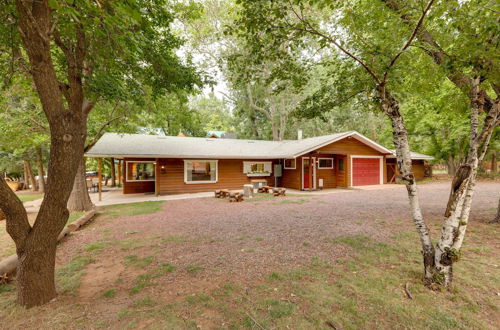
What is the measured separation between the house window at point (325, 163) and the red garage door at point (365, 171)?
1.70 m

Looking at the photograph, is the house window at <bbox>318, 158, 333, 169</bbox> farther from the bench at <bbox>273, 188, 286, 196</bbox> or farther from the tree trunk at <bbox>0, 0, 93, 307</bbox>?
the tree trunk at <bbox>0, 0, 93, 307</bbox>

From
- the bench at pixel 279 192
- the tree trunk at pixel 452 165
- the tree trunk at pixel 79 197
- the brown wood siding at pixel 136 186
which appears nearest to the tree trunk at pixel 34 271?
the tree trunk at pixel 79 197

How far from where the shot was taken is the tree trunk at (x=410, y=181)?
3.17 meters

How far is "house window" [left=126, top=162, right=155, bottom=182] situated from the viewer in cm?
1354

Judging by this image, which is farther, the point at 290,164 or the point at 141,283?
the point at 290,164

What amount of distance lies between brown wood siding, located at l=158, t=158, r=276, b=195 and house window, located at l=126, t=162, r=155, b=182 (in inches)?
67.2

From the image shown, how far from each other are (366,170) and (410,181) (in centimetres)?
1504

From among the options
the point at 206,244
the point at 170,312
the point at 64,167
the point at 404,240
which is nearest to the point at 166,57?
the point at 64,167

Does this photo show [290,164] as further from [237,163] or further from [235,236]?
[235,236]

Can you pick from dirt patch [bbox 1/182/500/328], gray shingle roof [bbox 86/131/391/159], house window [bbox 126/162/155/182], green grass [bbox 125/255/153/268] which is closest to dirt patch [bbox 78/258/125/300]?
dirt patch [bbox 1/182/500/328]

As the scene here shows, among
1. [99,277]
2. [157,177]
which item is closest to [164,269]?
[99,277]

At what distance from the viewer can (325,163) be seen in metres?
16.0

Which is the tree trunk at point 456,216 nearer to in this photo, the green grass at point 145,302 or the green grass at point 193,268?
the green grass at point 193,268

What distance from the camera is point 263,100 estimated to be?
91.4 feet
